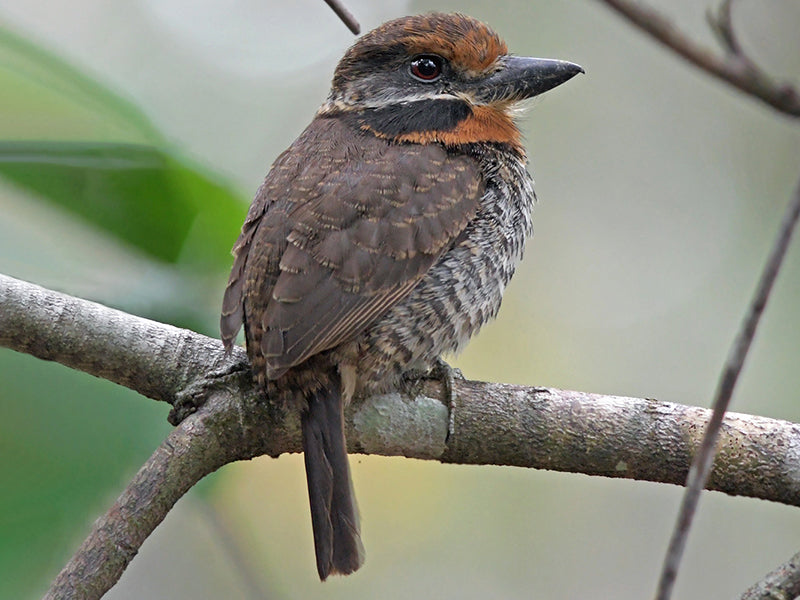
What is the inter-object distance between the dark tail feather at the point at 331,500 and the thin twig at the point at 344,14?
2.68 ft

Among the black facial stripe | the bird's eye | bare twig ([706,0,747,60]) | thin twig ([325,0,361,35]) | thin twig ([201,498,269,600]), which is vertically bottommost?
thin twig ([201,498,269,600])

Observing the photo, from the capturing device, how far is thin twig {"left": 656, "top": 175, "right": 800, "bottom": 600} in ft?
2.91

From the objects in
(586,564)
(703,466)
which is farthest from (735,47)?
(586,564)

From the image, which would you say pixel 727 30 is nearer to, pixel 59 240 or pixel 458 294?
pixel 458 294

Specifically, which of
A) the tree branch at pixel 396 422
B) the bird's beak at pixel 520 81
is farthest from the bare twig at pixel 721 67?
the bird's beak at pixel 520 81

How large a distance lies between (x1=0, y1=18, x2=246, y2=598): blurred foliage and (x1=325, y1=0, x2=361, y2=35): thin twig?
92cm

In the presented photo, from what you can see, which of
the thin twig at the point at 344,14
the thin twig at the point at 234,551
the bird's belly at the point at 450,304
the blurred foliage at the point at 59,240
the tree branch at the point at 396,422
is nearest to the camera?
the thin twig at the point at 344,14

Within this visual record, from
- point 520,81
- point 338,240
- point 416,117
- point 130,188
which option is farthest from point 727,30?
point 130,188

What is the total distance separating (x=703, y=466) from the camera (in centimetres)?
105

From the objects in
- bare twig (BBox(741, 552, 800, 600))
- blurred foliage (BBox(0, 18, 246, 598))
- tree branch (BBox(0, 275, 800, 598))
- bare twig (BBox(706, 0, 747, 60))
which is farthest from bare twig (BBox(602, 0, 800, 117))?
blurred foliage (BBox(0, 18, 246, 598))

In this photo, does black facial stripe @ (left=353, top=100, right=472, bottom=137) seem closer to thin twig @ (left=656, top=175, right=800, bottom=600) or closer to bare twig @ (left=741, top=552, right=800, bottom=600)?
bare twig @ (left=741, top=552, right=800, bottom=600)

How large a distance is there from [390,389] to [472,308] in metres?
0.28

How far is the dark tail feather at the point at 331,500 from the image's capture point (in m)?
2.10

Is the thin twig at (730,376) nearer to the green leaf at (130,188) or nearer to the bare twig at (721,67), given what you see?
the bare twig at (721,67)
